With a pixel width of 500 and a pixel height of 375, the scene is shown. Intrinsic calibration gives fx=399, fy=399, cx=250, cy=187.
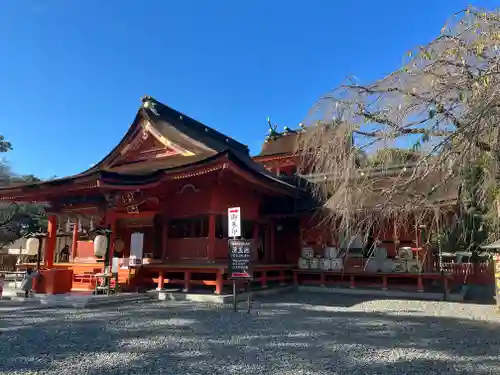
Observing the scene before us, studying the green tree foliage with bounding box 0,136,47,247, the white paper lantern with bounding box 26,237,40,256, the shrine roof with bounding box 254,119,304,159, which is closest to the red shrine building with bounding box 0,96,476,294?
the white paper lantern with bounding box 26,237,40,256

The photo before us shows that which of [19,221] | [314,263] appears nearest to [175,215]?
[314,263]

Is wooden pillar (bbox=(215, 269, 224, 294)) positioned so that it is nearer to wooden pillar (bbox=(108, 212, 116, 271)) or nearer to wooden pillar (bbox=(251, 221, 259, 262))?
wooden pillar (bbox=(251, 221, 259, 262))

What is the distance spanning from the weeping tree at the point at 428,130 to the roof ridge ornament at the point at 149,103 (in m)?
10.5

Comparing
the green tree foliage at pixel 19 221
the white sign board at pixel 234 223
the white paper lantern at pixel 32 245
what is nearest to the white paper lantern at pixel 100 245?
the white paper lantern at pixel 32 245

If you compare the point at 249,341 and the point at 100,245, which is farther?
the point at 100,245

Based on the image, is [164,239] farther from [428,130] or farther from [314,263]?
[428,130]

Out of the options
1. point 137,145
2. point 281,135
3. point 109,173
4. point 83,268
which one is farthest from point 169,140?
point 281,135

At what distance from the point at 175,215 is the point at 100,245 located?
2464 millimetres

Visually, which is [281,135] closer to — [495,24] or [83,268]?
[83,268]

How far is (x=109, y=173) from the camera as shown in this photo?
10.9m

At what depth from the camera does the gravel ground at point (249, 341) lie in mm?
4859

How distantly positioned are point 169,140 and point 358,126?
997cm

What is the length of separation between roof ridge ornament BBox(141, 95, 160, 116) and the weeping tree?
34.5 feet

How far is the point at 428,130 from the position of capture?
477cm
